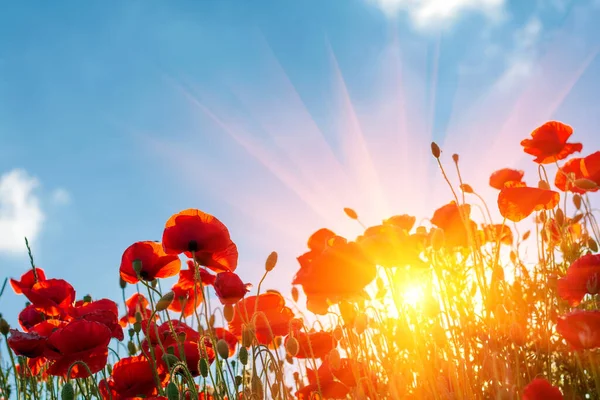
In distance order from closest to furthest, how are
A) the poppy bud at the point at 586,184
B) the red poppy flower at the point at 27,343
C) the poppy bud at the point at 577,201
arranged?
the red poppy flower at the point at 27,343
the poppy bud at the point at 586,184
the poppy bud at the point at 577,201

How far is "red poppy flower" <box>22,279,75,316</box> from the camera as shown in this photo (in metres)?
2.47

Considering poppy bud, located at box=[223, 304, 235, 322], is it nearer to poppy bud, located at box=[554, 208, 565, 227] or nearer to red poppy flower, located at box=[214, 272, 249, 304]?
red poppy flower, located at box=[214, 272, 249, 304]

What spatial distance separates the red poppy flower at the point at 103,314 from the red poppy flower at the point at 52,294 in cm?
8

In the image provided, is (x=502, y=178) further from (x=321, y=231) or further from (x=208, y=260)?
(x=208, y=260)

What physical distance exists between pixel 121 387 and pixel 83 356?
20cm

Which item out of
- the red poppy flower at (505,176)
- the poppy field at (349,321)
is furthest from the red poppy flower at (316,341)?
the red poppy flower at (505,176)

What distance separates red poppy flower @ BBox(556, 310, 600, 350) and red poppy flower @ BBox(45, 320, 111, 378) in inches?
62.5

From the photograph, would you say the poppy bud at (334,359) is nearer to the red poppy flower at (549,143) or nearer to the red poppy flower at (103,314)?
the red poppy flower at (103,314)

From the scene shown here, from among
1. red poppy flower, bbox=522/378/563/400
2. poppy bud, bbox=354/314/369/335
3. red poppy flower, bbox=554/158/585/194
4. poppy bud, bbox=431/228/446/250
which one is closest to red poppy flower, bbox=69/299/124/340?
poppy bud, bbox=354/314/369/335

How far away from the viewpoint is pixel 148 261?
7.69 feet

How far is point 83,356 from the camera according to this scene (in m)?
2.13

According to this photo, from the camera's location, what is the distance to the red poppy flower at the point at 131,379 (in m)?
2.19

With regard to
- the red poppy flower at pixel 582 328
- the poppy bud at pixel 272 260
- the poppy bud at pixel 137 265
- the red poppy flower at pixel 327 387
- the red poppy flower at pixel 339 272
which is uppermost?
the poppy bud at pixel 137 265

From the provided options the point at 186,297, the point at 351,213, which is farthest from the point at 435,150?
the point at 186,297
